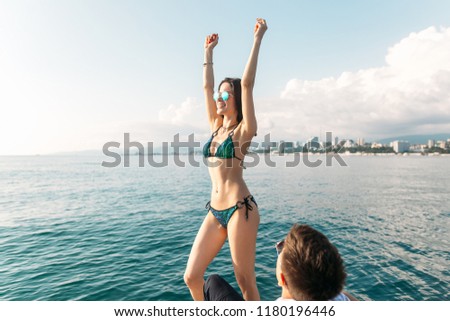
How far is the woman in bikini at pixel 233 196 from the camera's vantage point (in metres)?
3.60

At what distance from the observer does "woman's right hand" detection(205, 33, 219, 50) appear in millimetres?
4617

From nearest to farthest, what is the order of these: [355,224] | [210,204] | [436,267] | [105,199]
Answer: [210,204] < [436,267] < [355,224] < [105,199]

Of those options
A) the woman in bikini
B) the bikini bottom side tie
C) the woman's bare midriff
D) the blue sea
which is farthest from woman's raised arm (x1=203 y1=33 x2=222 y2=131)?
the blue sea

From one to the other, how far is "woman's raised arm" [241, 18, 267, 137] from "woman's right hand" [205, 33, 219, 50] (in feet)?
3.80

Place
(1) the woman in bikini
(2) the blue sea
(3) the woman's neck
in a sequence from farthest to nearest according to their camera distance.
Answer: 1. (2) the blue sea
2. (3) the woman's neck
3. (1) the woman in bikini

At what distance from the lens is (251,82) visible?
3.47 m

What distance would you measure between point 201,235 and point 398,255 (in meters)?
12.7

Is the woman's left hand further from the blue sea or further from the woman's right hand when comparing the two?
the blue sea

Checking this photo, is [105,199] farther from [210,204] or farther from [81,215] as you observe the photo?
[210,204]

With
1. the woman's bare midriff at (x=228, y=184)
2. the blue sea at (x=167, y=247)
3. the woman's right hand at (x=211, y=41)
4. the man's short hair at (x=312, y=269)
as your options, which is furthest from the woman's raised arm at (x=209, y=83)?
the blue sea at (x=167, y=247)

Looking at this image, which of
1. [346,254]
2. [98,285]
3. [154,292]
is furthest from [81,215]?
[346,254]

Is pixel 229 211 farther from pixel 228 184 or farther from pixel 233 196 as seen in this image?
pixel 228 184

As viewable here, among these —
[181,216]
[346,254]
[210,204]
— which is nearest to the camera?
[210,204]

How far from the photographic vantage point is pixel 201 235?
401 centimetres
